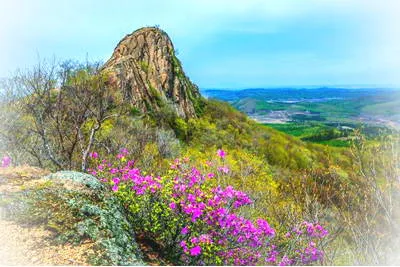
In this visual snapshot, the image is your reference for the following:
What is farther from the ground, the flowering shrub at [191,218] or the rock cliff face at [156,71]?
the rock cliff face at [156,71]

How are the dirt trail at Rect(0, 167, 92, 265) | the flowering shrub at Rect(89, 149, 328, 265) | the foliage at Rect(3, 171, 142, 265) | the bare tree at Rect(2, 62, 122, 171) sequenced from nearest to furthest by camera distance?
the dirt trail at Rect(0, 167, 92, 265), the foliage at Rect(3, 171, 142, 265), the flowering shrub at Rect(89, 149, 328, 265), the bare tree at Rect(2, 62, 122, 171)

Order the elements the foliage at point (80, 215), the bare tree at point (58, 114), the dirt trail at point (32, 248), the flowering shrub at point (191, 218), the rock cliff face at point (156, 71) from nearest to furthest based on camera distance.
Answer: the dirt trail at point (32, 248)
the foliage at point (80, 215)
the flowering shrub at point (191, 218)
the bare tree at point (58, 114)
the rock cliff face at point (156, 71)

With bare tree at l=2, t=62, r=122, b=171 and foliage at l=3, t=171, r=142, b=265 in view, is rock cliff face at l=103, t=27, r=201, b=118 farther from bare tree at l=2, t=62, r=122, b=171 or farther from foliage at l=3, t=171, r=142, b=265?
foliage at l=3, t=171, r=142, b=265

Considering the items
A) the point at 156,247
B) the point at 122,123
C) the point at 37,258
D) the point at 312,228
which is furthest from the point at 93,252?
the point at 122,123

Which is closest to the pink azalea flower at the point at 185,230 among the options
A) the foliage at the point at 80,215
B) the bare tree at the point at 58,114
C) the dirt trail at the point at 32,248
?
the foliage at the point at 80,215

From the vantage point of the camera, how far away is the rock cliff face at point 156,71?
55125 millimetres

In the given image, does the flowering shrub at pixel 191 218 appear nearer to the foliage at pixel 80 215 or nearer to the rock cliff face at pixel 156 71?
the foliage at pixel 80 215

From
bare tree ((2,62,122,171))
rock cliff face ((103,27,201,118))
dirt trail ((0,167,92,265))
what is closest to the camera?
dirt trail ((0,167,92,265))

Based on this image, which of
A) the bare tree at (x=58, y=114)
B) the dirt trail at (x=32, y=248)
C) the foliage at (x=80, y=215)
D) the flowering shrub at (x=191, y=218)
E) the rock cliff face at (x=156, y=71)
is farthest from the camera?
the rock cliff face at (x=156, y=71)

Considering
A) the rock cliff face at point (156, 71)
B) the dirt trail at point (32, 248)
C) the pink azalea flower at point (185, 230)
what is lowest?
the pink azalea flower at point (185, 230)

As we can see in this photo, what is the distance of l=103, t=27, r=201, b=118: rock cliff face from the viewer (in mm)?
55125

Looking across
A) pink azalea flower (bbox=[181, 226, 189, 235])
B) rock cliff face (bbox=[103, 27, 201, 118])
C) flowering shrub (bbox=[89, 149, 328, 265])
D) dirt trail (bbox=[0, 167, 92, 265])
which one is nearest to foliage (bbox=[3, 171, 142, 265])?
dirt trail (bbox=[0, 167, 92, 265])

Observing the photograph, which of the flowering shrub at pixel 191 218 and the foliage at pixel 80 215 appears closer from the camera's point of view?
the foliage at pixel 80 215

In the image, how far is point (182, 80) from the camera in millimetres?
71500
